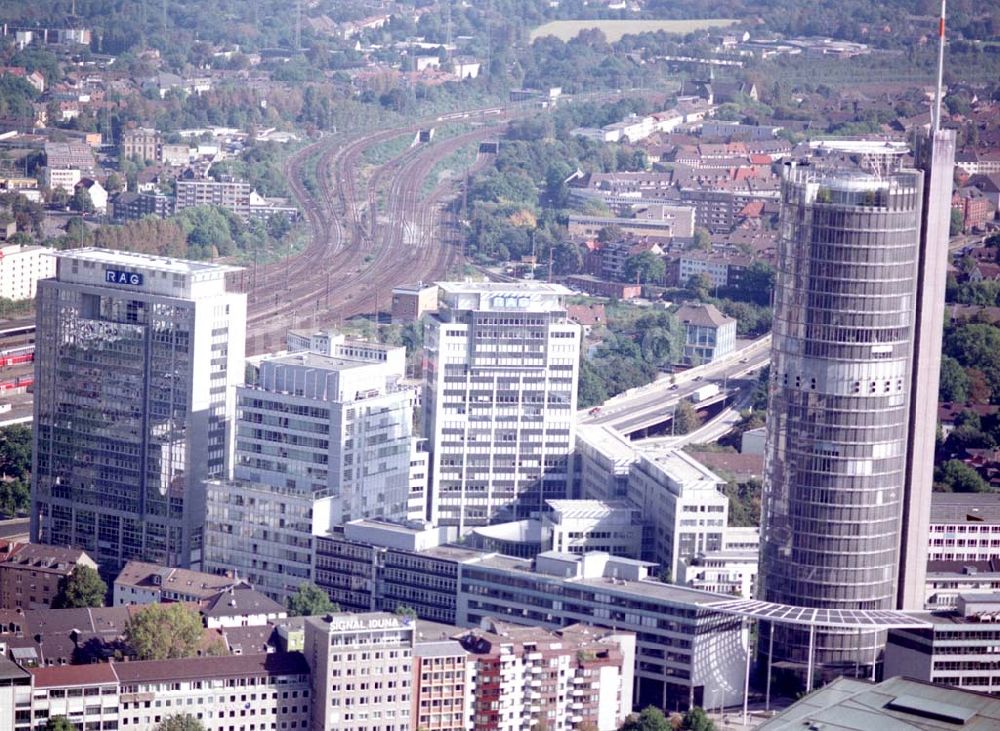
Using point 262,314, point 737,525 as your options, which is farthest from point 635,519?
point 262,314

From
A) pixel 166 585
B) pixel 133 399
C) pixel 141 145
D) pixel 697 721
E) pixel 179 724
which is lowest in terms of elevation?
pixel 697 721

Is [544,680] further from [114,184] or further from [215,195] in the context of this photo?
[114,184]

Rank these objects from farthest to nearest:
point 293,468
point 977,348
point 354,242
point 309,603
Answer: point 354,242 < point 977,348 < point 293,468 < point 309,603

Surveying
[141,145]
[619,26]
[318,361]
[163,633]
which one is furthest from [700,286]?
[619,26]

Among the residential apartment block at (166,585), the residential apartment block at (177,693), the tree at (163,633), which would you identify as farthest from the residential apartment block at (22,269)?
the residential apartment block at (177,693)

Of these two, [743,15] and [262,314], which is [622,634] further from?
[743,15]

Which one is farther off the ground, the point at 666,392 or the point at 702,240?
the point at 702,240

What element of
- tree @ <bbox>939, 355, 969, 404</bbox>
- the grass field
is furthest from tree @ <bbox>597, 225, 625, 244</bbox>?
the grass field

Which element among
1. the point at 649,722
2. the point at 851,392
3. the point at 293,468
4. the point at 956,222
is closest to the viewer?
the point at 649,722
